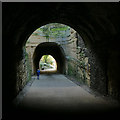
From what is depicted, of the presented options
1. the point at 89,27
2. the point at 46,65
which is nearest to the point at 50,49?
the point at 89,27

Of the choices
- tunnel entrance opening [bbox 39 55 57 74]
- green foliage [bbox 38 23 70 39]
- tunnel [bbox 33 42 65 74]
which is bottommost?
tunnel entrance opening [bbox 39 55 57 74]

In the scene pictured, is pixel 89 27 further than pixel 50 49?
No

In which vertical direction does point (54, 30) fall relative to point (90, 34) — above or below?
above

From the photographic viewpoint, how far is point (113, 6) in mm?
4379

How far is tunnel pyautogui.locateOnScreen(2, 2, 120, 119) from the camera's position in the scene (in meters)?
4.68

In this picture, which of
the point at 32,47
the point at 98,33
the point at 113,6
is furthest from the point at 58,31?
the point at 113,6

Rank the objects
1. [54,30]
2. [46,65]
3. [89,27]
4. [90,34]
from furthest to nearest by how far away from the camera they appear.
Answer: [46,65] < [54,30] < [90,34] < [89,27]

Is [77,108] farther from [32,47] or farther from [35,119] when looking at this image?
[32,47]

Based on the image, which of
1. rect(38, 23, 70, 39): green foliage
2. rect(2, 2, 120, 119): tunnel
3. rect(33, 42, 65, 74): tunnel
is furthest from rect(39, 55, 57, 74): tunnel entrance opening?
rect(2, 2, 120, 119): tunnel

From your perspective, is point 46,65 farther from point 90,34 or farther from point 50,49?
point 90,34

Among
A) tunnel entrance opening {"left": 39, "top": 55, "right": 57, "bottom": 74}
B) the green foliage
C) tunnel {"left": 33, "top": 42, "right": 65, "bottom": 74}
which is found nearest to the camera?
the green foliage

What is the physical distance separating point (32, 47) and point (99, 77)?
9.70 meters

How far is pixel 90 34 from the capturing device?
756cm

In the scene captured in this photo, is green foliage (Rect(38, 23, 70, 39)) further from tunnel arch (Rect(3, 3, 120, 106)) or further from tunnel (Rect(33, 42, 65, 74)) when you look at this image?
tunnel arch (Rect(3, 3, 120, 106))
